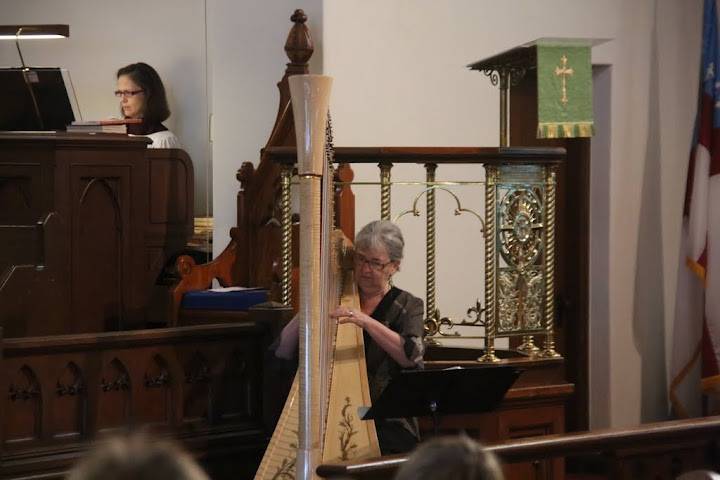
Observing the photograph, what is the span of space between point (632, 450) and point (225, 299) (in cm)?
271

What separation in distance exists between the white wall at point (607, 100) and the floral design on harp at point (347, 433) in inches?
127

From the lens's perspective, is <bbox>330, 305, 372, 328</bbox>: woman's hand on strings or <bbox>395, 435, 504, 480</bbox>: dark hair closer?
<bbox>395, 435, 504, 480</bbox>: dark hair

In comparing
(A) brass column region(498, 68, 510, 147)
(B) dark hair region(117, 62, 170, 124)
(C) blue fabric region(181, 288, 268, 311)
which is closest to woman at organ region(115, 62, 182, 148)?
(B) dark hair region(117, 62, 170, 124)

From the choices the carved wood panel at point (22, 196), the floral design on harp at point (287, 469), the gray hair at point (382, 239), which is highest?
the carved wood panel at point (22, 196)

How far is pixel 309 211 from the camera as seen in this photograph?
2.84 metres

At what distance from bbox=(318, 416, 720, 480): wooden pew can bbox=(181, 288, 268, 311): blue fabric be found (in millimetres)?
2557

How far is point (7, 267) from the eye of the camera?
5.07m

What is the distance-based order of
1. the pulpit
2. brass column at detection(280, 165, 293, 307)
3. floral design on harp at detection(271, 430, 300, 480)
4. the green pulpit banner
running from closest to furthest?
floral design on harp at detection(271, 430, 300, 480) < brass column at detection(280, 165, 293, 307) < the pulpit < the green pulpit banner

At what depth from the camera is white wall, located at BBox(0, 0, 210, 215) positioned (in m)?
9.64

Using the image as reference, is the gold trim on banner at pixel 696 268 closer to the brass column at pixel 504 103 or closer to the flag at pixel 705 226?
the flag at pixel 705 226

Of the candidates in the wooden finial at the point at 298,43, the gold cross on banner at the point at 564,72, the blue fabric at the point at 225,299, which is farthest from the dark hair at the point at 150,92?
the gold cross on banner at the point at 564,72

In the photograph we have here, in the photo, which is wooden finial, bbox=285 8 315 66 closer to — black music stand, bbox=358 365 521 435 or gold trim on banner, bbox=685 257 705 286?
black music stand, bbox=358 365 521 435

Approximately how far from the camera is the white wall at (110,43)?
380 inches

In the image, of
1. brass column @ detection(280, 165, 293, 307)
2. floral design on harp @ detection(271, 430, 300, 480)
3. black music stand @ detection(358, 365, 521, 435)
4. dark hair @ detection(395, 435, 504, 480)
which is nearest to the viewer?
dark hair @ detection(395, 435, 504, 480)
